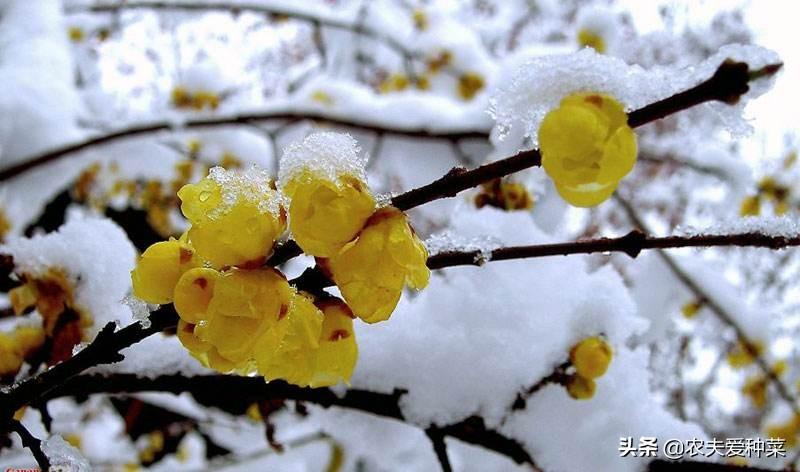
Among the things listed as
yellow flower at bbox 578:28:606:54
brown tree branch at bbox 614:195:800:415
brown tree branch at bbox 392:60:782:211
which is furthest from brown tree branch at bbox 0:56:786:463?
yellow flower at bbox 578:28:606:54

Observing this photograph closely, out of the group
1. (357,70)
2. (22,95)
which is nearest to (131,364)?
(22,95)

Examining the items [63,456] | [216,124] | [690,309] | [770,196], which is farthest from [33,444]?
[770,196]

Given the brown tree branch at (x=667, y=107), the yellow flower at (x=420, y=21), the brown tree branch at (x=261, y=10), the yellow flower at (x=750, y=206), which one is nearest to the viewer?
the brown tree branch at (x=667, y=107)

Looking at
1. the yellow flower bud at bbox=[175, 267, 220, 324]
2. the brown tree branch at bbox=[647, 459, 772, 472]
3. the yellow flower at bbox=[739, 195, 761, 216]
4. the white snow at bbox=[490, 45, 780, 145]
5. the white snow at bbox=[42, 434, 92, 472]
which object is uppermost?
the yellow flower at bbox=[739, 195, 761, 216]

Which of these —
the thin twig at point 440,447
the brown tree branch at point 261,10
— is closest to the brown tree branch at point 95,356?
the thin twig at point 440,447

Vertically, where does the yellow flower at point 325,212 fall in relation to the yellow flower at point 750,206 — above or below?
below

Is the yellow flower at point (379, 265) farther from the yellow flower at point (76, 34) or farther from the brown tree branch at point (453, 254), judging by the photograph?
the yellow flower at point (76, 34)

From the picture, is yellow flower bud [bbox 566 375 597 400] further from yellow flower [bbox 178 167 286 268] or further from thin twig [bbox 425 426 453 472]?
yellow flower [bbox 178 167 286 268]

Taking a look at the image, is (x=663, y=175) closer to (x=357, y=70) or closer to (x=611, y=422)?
(x=357, y=70)
